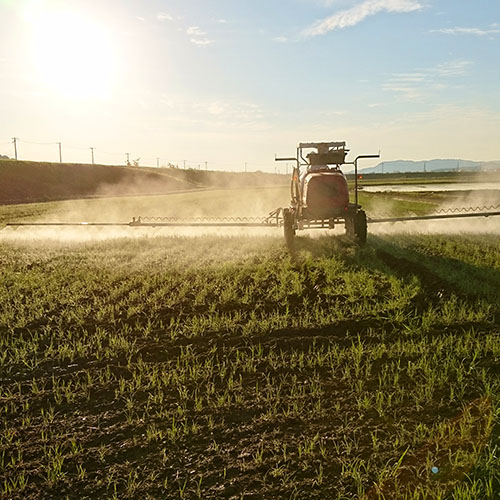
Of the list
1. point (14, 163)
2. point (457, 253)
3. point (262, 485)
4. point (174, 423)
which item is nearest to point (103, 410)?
point (174, 423)

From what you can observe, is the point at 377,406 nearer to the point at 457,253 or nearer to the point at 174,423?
the point at 174,423

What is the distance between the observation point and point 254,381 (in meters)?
5.77

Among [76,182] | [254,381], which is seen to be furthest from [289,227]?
[76,182]

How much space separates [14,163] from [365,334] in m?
66.9

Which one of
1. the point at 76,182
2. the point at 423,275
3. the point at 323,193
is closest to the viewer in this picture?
the point at 423,275

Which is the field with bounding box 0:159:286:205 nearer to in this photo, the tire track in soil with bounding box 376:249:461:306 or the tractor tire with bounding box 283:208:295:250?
the tractor tire with bounding box 283:208:295:250

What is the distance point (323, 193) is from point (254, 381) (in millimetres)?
8507

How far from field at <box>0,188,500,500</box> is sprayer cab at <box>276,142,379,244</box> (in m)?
2.37

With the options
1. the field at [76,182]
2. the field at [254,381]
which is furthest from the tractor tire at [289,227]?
the field at [76,182]

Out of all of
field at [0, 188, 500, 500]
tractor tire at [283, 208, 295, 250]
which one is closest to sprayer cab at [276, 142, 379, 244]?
tractor tire at [283, 208, 295, 250]

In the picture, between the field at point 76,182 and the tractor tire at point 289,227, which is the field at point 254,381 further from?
the field at point 76,182

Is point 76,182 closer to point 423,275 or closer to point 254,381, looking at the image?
point 423,275

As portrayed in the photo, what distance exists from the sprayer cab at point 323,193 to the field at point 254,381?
2370mm

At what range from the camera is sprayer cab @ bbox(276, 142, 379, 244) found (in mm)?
13461
